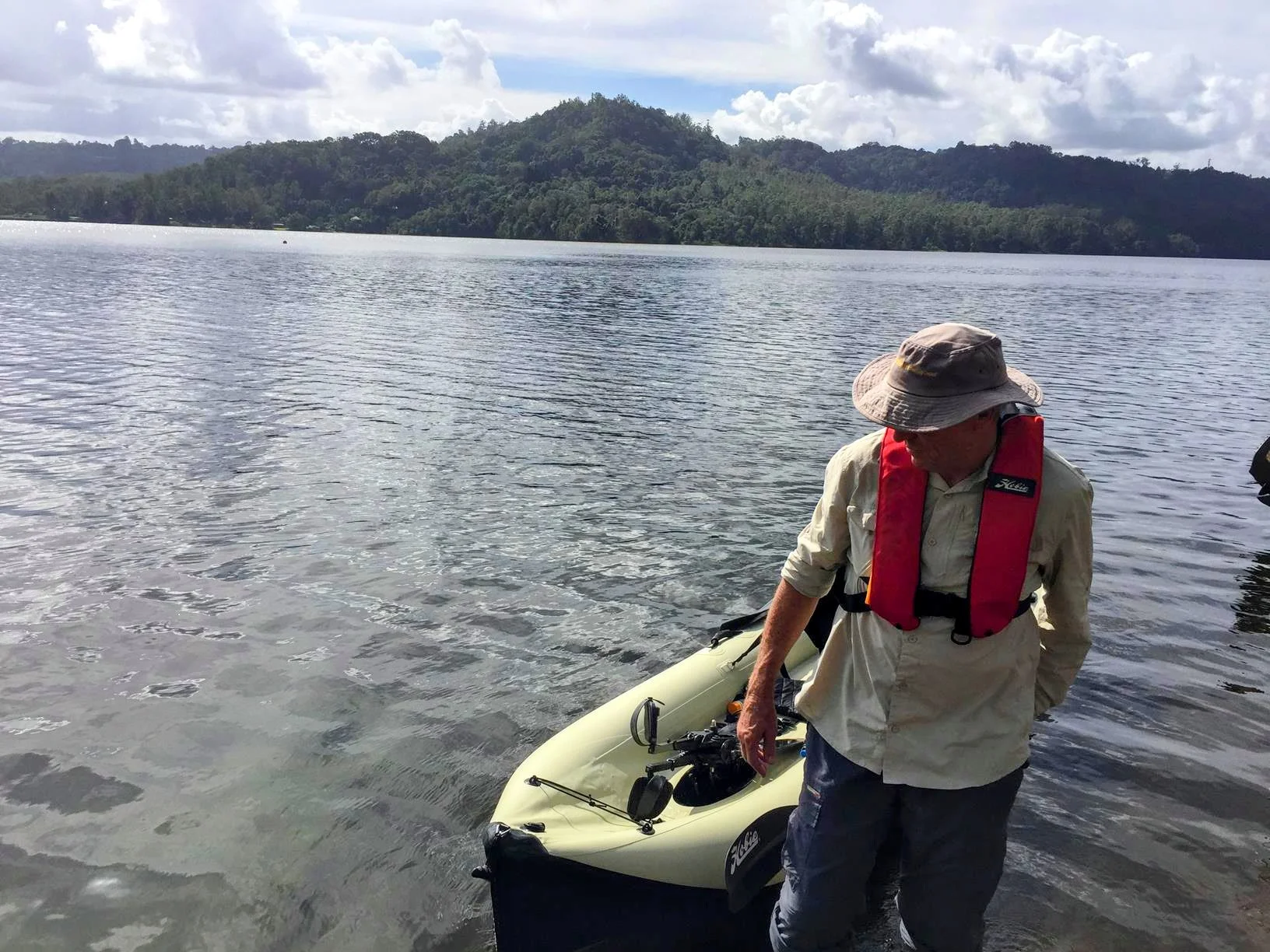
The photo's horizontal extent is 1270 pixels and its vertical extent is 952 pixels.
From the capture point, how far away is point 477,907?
16.7 ft

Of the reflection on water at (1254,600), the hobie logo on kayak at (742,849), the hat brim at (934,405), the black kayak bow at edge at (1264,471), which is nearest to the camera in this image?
the hat brim at (934,405)

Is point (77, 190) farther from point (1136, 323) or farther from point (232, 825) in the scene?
point (232, 825)

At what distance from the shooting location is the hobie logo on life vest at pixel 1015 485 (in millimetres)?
2887

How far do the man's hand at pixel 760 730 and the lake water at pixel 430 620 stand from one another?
6.40 feet

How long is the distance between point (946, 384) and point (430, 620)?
648 centimetres

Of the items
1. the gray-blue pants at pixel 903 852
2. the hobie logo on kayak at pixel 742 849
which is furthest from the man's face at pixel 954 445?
the hobie logo on kayak at pixel 742 849

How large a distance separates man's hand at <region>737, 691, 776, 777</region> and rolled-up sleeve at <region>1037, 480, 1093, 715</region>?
2.95 ft

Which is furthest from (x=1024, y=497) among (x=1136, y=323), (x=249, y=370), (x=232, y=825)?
(x=1136, y=323)

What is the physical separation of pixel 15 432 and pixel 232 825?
1115 cm

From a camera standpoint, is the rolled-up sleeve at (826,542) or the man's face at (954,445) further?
the rolled-up sleeve at (826,542)

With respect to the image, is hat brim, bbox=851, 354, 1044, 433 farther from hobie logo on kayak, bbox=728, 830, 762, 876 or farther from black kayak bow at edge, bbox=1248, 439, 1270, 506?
black kayak bow at edge, bbox=1248, 439, 1270, 506

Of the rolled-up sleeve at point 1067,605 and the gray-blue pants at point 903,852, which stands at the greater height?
the rolled-up sleeve at point 1067,605

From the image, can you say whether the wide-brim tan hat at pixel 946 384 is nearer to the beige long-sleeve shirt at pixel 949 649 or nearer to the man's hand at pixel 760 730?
the beige long-sleeve shirt at pixel 949 649

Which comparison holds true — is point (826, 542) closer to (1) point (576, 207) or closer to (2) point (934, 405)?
(2) point (934, 405)
